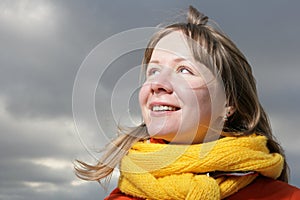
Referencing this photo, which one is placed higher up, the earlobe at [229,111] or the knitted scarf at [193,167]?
the earlobe at [229,111]

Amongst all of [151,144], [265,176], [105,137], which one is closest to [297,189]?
[265,176]

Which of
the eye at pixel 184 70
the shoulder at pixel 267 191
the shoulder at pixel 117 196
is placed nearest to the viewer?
the eye at pixel 184 70

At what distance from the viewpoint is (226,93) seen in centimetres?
351

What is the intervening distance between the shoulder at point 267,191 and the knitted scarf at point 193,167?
0.06 metres

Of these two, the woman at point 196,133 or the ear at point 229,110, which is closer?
the woman at point 196,133

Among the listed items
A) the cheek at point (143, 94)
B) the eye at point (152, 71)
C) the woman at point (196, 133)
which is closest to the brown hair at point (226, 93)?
the woman at point (196, 133)

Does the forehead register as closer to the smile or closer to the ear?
the smile

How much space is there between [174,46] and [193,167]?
729mm

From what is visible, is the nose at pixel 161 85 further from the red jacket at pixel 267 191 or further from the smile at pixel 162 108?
the red jacket at pixel 267 191

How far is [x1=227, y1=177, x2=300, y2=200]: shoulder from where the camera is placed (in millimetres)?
3400

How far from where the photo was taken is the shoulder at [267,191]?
3400mm

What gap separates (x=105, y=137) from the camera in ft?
11.3

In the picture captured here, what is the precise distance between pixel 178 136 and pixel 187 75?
36 cm

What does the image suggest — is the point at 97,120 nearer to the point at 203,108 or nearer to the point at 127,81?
the point at 127,81
